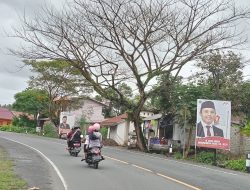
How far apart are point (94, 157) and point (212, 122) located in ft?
43.7

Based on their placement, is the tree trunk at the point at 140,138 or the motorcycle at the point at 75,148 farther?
the tree trunk at the point at 140,138

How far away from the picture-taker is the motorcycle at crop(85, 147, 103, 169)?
1941 cm

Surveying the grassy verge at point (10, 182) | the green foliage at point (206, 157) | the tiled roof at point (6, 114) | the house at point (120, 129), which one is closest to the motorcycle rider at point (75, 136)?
the green foliage at point (206, 157)

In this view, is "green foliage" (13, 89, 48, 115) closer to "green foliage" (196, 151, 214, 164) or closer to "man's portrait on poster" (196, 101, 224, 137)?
"green foliage" (196, 151, 214, 164)

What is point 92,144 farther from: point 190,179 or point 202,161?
point 202,161

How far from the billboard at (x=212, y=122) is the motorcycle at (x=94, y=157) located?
12.3m

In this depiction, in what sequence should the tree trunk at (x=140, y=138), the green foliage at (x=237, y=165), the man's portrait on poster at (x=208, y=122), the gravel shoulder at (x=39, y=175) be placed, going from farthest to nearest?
the tree trunk at (x=140, y=138) < the man's portrait on poster at (x=208, y=122) < the green foliage at (x=237, y=165) < the gravel shoulder at (x=39, y=175)

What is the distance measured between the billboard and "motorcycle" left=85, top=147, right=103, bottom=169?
12262 mm

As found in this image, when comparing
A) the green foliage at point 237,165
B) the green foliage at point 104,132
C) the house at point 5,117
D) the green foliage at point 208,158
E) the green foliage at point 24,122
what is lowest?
the green foliage at point 237,165

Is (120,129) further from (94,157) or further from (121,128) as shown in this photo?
(94,157)

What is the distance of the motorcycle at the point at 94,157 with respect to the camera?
19406mm

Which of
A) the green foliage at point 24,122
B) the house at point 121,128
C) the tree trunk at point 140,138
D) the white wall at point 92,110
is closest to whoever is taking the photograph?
the tree trunk at point 140,138

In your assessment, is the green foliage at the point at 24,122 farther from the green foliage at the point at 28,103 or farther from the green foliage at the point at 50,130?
the green foliage at the point at 50,130

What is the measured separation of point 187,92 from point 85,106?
54.0 m
